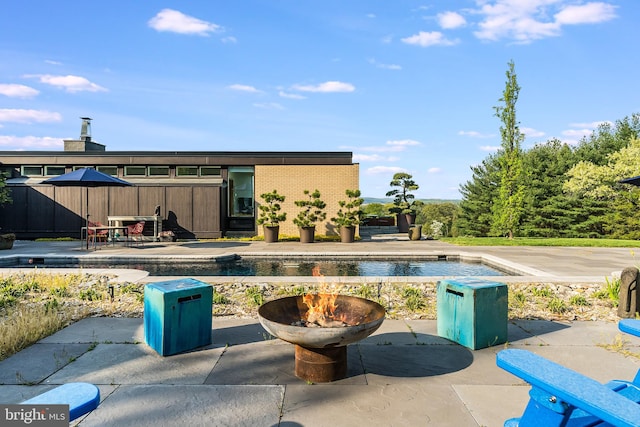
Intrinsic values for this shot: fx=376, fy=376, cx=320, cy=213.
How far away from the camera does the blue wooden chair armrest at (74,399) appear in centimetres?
164

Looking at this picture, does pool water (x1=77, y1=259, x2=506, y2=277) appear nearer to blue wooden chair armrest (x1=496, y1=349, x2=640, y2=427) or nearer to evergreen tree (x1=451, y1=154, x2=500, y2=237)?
blue wooden chair armrest (x1=496, y1=349, x2=640, y2=427)

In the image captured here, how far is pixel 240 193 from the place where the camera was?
73.9 feet

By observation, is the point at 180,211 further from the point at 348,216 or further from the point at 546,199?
the point at 546,199

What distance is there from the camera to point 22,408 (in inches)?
79.0

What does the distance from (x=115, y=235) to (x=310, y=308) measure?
50.6 feet

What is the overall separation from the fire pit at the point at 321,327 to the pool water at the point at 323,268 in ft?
19.8

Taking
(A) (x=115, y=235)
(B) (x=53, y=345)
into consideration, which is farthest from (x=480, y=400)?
(A) (x=115, y=235)

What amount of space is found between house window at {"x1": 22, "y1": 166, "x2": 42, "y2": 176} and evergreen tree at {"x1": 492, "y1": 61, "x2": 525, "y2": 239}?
24.4 metres

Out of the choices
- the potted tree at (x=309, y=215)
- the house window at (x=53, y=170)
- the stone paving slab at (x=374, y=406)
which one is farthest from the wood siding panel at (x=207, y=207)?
the stone paving slab at (x=374, y=406)

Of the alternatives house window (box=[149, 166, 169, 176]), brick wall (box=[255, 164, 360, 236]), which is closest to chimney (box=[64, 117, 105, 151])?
house window (box=[149, 166, 169, 176])

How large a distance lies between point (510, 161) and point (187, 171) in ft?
56.0

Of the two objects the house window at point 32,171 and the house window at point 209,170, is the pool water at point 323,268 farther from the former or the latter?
the house window at point 32,171

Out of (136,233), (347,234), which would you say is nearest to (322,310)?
(347,234)

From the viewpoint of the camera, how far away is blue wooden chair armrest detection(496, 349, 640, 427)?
56.2 inches
